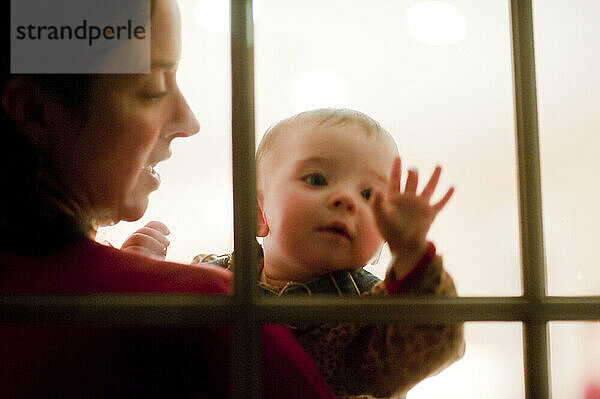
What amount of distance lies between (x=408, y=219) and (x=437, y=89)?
0.20 m

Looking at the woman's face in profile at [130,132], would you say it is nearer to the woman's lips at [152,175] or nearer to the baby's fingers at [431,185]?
the woman's lips at [152,175]

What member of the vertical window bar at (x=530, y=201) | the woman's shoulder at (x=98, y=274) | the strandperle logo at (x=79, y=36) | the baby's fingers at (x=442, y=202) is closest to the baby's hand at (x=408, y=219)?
the baby's fingers at (x=442, y=202)

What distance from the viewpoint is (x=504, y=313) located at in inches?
29.9

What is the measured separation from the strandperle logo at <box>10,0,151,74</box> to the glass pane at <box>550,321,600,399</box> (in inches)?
25.7

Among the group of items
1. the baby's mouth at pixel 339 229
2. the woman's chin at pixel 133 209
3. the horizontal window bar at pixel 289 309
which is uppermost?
the woman's chin at pixel 133 209

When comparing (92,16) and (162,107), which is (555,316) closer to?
(162,107)

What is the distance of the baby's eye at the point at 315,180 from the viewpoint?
841mm

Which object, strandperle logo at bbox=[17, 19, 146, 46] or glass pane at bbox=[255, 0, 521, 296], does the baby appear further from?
strandperle logo at bbox=[17, 19, 146, 46]

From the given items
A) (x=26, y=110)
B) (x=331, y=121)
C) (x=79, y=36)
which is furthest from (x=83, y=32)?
(x=331, y=121)

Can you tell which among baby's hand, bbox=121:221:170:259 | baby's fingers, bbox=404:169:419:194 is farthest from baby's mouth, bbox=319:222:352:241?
baby's hand, bbox=121:221:170:259

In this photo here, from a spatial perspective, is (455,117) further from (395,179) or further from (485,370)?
(485,370)

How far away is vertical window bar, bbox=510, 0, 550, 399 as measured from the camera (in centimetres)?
76

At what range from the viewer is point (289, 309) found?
721mm

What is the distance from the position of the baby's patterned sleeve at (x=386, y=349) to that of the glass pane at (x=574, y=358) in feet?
0.44
